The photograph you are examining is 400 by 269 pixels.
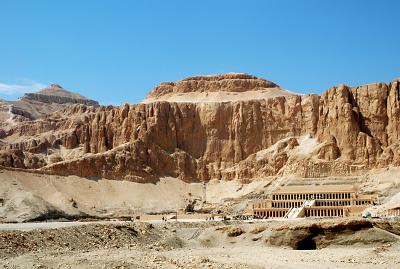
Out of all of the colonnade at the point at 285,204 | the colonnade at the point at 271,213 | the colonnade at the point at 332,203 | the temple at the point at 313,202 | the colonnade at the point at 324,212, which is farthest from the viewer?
the colonnade at the point at 285,204

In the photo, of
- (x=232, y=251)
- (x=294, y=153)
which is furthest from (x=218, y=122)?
(x=232, y=251)

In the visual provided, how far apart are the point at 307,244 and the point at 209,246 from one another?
1004 cm

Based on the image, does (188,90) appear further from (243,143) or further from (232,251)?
(232,251)

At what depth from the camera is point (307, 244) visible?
61.1m

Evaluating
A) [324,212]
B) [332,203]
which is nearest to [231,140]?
[332,203]

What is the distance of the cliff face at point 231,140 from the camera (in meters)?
133

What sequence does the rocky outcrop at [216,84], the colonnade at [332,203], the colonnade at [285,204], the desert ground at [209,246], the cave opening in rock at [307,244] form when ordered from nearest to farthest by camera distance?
the desert ground at [209,246]
the cave opening in rock at [307,244]
the colonnade at [332,203]
the colonnade at [285,204]
the rocky outcrop at [216,84]

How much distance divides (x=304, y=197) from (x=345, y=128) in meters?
23.4

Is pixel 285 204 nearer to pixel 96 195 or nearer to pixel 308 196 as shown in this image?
pixel 308 196

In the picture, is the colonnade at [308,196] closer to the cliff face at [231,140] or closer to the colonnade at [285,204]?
the colonnade at [285,204]

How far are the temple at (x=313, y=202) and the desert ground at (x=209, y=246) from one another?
4077 centimetres

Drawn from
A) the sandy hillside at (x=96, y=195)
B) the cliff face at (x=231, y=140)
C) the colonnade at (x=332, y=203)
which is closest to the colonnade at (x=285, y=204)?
the colonnade at (x=332, y=203)

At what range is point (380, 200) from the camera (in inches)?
4375

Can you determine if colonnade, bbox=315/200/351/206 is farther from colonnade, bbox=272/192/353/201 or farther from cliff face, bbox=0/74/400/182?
cliff face, bbox=0/74/400/182
